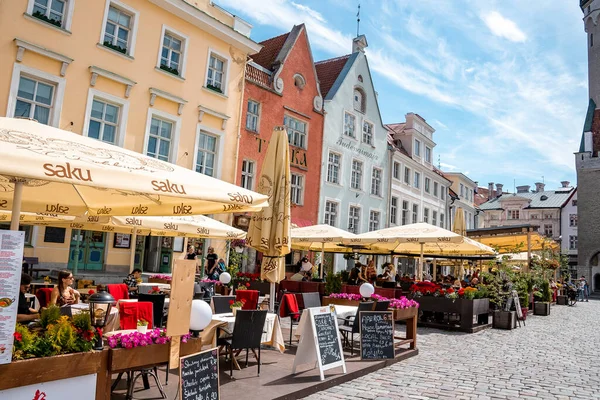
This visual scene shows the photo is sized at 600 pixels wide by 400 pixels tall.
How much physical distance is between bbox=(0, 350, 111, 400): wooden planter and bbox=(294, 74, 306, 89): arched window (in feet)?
68.4

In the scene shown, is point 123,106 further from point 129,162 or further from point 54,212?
point 129,162

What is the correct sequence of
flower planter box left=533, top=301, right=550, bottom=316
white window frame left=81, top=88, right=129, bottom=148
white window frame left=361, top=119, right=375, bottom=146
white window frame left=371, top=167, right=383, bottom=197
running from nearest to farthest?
white window frame left=81, top=88, right=129, bottom=148 < flower planter box left=533, top=301, right=550, bottom=316 < white window frame left=361, top=119, right=375, bottom=146 < white window frame left=371, top=167, right=383, bottom=197

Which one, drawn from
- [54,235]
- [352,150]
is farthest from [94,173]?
[352,150]

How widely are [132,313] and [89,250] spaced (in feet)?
32.9

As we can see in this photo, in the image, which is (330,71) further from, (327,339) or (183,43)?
(327,339)

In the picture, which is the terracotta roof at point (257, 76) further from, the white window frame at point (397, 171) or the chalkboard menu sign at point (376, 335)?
the chalkboard menu sign at point (376, 335)

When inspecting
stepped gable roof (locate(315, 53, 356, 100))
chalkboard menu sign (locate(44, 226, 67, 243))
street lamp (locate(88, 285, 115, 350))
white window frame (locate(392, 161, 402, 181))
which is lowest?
street lamp (locate(88, 285, 115, 350))

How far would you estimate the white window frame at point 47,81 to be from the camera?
12.6 meters

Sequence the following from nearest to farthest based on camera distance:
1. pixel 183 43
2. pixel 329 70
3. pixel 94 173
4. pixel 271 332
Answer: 1. pixel 94 173
2. pixel 271 332
3. pixel 183 43
4. pixel 329 70

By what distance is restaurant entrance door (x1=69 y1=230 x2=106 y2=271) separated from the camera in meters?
14.6

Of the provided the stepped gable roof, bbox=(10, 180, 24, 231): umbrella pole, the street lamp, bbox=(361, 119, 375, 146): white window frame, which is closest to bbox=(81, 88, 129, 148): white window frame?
bbox=(10, 180, 24, 231): umbrella pole

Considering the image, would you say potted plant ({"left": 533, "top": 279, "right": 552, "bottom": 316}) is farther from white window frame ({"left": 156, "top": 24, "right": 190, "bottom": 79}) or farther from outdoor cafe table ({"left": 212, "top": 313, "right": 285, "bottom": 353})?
white window frame ({"left": 156, "top": 24, "right": 190, "bottom": 79})

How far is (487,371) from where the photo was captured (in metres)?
7.45

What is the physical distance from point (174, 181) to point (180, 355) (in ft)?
5.39
